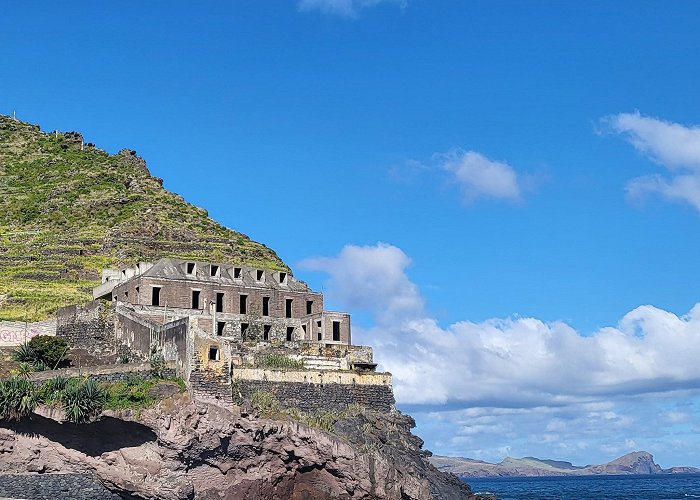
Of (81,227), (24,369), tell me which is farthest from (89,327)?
(81,227)

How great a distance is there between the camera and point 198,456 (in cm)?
4434

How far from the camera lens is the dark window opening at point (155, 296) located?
5691cm

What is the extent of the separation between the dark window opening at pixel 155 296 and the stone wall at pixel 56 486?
1432 cm

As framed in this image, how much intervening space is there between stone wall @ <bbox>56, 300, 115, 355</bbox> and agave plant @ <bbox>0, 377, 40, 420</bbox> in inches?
413

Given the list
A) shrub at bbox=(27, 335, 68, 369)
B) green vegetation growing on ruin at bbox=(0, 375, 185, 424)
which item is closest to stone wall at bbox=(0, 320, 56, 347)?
shrub at bbox=(27, 335, 68, 369)

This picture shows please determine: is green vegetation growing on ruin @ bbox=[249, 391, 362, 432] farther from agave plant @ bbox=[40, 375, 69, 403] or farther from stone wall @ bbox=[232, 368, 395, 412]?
agave plant @ bbox=[40, 375, 69, 403]

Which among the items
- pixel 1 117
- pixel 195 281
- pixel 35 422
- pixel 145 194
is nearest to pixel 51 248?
pixel 145 194

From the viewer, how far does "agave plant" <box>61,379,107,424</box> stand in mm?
43375

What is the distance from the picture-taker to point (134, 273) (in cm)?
6056

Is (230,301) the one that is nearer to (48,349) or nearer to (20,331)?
(48,349)

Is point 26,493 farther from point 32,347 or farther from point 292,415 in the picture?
point 292,415

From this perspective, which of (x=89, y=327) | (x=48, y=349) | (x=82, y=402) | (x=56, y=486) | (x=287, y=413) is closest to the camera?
(x=82, y=402)

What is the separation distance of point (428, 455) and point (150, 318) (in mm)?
17979

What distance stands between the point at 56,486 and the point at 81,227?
4282cm
